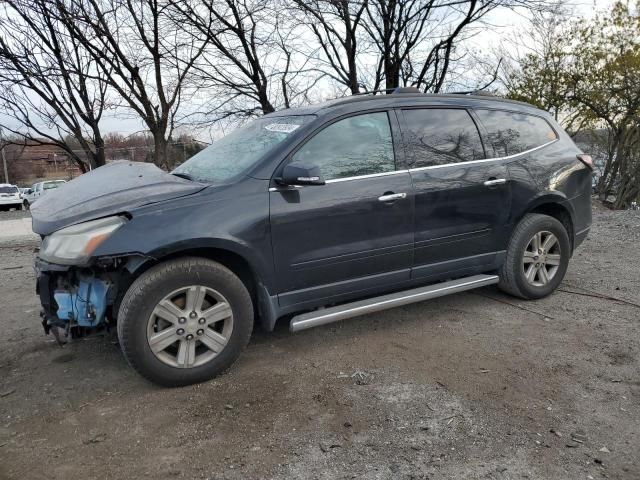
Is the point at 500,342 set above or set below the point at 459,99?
below

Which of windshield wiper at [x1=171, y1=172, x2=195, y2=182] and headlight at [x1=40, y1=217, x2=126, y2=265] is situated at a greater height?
windshield wiper at [x1=171, y1=172, x2=195, y2=182]

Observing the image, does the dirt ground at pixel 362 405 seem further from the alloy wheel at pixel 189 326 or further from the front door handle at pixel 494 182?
the front door handle at pixel 494 182

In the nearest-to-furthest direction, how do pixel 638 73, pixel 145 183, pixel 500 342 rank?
pixel 145 183, pixel 500 342, pixel 638 73

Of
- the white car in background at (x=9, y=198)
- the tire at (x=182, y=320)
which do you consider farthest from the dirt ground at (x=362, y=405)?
the white car in background at (x=9, y=198)

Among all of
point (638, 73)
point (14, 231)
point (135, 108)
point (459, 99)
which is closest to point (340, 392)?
point (459, 99)

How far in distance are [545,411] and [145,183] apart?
9.37 ft

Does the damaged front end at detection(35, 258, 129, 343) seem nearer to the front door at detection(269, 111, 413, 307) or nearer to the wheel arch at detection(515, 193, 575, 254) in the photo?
the front door at detection(269, 111, 413, 307)

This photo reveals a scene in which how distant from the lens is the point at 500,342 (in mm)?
3703

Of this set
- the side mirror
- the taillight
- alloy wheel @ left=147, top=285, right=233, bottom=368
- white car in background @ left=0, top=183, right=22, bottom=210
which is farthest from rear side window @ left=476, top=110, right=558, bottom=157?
white car in background @ left=0, top=183, right=22, bottom=210

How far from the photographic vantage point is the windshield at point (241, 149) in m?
3.50

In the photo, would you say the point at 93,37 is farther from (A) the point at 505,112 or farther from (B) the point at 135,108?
(A) the point at 505,112

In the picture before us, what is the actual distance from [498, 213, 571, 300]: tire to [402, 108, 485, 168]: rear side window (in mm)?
818

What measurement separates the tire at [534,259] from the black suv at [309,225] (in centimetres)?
1

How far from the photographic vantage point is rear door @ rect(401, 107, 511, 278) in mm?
3844
